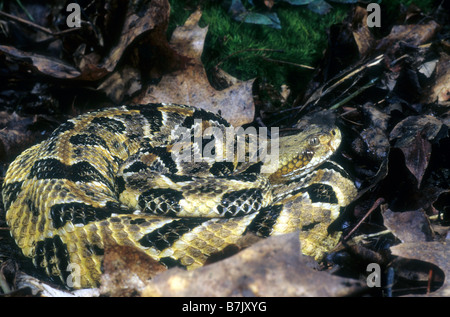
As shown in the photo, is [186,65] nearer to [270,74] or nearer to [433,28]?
[270,74]

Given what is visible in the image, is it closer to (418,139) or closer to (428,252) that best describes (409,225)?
(428,252)

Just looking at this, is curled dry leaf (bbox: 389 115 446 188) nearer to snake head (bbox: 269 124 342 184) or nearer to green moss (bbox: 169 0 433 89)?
snake head (bbox: 269 124 342 184)

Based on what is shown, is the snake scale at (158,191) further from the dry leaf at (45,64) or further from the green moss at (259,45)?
the green moss at (259,45)

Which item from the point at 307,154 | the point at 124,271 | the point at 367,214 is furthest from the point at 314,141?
the point at 124,271

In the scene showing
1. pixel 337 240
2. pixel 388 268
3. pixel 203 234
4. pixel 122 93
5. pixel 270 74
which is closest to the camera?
pixel 388 268

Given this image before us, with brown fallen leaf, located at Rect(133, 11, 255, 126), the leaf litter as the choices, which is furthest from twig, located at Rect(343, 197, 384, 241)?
brown fallen leaf, located at Rect(133, 11, 255, 126)

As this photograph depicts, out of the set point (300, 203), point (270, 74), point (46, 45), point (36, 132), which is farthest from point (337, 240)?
point (46, 45)

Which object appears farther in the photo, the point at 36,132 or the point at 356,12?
the point at 356,12
